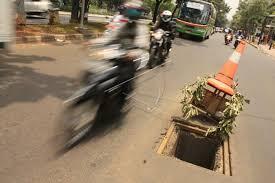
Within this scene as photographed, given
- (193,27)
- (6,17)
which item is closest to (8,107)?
(6,17)

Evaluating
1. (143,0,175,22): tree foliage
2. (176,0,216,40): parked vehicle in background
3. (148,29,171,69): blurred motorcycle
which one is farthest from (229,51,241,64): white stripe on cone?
(176,0,216,40): parked vehicle in background

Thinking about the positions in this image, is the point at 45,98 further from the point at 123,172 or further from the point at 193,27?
the point at 193,27

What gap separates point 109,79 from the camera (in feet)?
17.2

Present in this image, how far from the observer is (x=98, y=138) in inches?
197

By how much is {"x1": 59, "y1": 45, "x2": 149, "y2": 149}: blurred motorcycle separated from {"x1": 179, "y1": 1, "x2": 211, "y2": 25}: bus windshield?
21.6m

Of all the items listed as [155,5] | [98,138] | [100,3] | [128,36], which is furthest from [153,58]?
[100,3]

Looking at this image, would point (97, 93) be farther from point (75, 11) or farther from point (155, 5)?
point (155, 5)

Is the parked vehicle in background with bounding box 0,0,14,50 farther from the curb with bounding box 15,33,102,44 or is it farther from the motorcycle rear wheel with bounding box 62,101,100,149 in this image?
the curb with bounding box 15,33,102,44

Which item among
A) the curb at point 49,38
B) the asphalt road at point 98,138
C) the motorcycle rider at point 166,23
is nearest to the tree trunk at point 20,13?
the curb at point 49,38

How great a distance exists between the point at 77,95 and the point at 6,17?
184 cm

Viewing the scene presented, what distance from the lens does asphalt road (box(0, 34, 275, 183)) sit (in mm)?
4059

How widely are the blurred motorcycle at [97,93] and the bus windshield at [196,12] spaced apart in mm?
21595

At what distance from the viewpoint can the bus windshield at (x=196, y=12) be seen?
85.9 feet

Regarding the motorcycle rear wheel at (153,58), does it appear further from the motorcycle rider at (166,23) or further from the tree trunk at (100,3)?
the tree trunk at (100,3)
